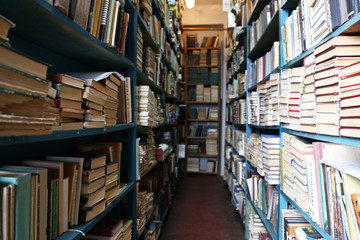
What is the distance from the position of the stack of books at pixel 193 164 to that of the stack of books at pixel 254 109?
305 cm

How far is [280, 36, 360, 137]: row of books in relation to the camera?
2.35 feet

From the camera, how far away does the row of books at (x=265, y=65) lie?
1.57 m

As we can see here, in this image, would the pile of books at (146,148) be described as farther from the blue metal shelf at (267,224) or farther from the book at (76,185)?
the blue metal shelf at (267,224)

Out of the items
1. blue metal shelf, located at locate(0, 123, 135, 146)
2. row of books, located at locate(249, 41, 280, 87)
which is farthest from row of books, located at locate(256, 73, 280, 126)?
blue metal shelf, located at locate(0, 123, 135, 146)

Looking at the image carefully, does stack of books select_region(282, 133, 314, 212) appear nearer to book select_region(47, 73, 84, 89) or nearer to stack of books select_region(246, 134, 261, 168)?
stack of books select_region(246, 134, 261, 168)

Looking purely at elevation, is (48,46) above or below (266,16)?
below

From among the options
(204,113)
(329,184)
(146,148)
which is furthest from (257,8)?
(204,113)

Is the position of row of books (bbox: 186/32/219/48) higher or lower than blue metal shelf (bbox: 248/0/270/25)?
higher

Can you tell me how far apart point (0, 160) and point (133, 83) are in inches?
31.9

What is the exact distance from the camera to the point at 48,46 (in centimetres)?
102

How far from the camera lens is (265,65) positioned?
1940 mm

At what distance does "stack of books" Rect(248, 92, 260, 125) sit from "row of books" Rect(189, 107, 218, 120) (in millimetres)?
2884

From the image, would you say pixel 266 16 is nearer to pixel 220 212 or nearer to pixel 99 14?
pixel 99 14

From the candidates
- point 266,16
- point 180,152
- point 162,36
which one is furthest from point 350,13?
point 180,152
